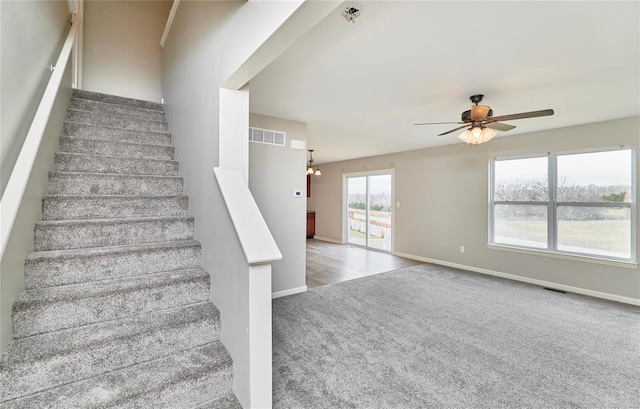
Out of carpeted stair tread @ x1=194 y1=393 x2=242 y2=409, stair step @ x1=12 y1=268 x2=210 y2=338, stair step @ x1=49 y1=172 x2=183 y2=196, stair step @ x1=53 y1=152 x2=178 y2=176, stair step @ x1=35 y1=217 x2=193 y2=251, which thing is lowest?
carpeted stair tread @ x1=194 y1=393 x2=242 y2=409

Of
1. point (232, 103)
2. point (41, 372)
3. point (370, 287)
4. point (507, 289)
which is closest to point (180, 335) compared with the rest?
point (41, 372)

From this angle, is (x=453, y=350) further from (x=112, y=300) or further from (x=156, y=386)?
(x=112, y=300)

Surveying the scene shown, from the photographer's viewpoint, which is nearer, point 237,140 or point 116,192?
point 237,140

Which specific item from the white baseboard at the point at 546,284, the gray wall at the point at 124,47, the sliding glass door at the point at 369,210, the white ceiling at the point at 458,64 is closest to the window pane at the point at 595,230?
the white baseboard at the point at 546,284

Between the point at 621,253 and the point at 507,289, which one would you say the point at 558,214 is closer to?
the point at 621,253

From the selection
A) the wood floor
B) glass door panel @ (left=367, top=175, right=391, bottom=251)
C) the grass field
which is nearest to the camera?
the grass field

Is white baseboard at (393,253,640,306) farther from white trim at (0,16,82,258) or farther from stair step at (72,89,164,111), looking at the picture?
white trim at (0,16,82,258)

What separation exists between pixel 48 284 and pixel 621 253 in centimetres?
590

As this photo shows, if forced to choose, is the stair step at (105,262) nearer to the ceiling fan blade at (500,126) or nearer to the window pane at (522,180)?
the ceiling fan blade at (500,126)

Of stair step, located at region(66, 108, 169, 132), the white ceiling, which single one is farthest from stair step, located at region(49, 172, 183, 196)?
the white ceiling

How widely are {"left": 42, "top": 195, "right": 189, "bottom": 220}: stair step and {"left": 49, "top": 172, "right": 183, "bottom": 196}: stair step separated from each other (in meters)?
0.16

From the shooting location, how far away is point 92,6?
388cm

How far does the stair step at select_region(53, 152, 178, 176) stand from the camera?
225 cm

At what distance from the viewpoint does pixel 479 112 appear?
2.70 metres
